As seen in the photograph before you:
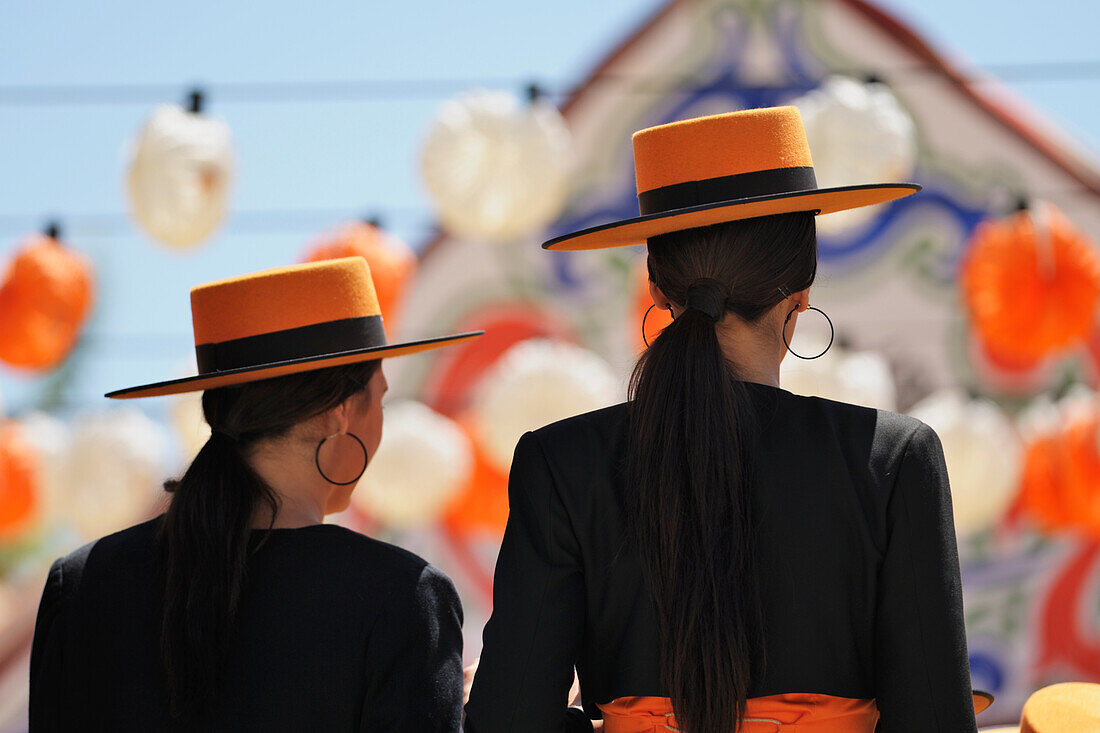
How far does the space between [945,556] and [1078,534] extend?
10.6ft

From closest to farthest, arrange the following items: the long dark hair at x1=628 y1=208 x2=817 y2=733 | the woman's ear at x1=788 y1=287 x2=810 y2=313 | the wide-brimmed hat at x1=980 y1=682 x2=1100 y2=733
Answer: the long dark hair at x1=628 y1=208 x2=817 y2=733
the woman's ear at x1=788 y1=287 x2=810 y2=313
the wide-brimmed hat at x1=980 y1=682 x2=1100 y2=733

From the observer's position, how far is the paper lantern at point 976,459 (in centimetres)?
344

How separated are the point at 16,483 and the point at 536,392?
5.62 ft

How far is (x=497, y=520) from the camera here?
3.68m

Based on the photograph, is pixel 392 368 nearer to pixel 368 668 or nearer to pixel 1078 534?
pixel 1078 534

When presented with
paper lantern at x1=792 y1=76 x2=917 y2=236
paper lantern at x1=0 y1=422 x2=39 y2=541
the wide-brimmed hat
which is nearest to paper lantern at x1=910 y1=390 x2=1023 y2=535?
paper lantern at x1=792 y1=76 x2=917 y2=236

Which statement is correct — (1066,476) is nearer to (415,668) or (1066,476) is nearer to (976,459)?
(976,459)

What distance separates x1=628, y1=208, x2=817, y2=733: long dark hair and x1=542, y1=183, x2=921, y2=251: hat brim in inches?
0.9

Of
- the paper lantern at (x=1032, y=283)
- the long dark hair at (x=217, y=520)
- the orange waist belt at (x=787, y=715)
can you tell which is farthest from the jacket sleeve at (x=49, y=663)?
the paper lantern at (x=1032, y=283)

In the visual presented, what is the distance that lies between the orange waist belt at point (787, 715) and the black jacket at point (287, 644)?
23 centimetres

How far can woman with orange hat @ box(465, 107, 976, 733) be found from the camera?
0.99 m

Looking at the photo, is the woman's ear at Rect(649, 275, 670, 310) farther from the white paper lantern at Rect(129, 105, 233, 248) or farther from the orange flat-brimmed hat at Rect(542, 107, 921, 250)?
the white paper lantern at Rect(129, 105, 233, 248)

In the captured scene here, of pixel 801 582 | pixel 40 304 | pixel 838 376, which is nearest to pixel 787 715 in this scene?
pixel 801 582

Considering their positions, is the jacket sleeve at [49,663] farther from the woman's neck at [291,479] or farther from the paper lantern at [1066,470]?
the paper lantern at [1066,470]
